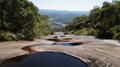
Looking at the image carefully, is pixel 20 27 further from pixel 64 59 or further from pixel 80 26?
pixel 80 26

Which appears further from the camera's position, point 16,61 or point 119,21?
point 119,21

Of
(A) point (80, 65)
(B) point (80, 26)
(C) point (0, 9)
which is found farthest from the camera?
(B) point (80, 26)

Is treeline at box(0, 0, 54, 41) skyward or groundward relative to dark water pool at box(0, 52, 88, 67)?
skyward

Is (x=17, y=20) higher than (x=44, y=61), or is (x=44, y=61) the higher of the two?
(x=17, y=20)

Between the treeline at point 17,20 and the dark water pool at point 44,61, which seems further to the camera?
the treeline at point 17,20

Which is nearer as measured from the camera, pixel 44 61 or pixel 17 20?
pixel 44 61

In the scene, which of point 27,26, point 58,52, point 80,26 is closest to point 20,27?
point 27,26

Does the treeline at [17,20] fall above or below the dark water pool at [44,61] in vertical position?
above

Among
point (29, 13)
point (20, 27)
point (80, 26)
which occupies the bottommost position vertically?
point (80, 26)
